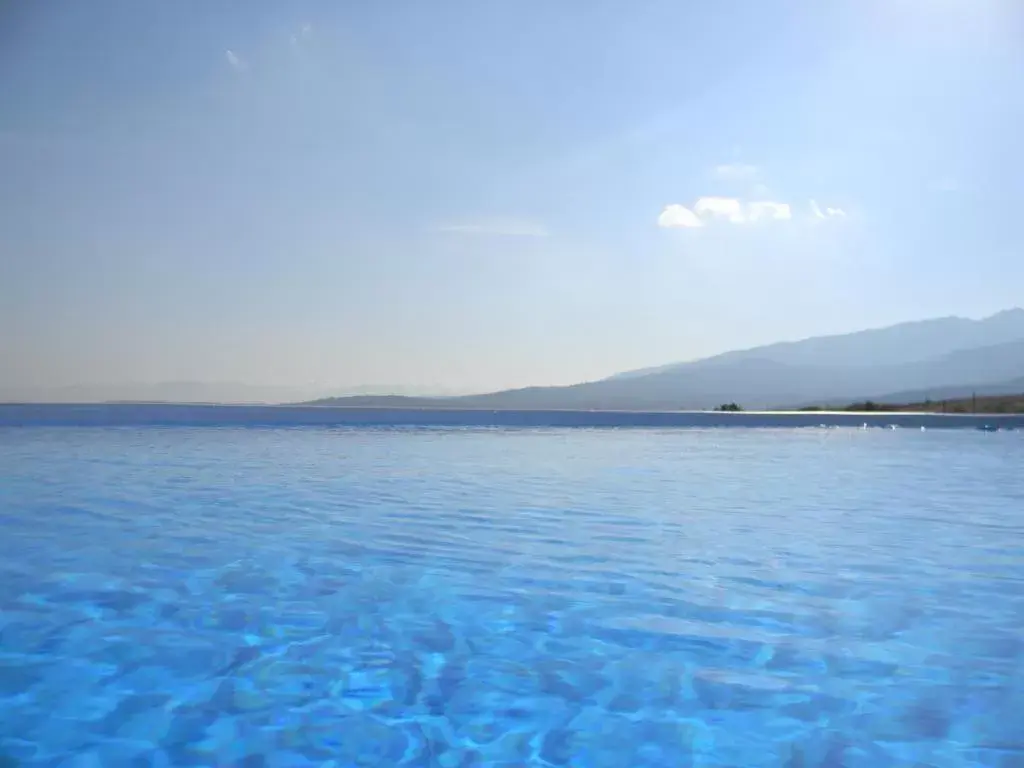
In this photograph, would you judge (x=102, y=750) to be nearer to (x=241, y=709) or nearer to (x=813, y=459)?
(x=241, y=709)

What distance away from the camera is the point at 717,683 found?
7.52ft

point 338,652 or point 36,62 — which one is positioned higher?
point 36,62

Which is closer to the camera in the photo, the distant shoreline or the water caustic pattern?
the water caustic pattern

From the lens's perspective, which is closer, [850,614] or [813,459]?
[850,614]

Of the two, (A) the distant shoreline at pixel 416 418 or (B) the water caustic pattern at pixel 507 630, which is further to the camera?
(A) the distant shoreline at pixel 416 418

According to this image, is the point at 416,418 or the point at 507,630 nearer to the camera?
the point at 507,630

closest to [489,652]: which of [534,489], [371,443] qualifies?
[534,489]

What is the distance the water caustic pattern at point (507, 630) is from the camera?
6.37 ft

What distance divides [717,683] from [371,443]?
1070 cm

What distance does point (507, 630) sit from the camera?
2.80m

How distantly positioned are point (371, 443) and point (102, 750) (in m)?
10.7

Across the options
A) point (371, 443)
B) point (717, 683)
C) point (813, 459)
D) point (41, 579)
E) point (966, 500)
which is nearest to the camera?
point (717, 683)

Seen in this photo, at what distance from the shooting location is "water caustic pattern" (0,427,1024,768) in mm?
1940

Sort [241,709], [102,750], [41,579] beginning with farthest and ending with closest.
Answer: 1. [41,579]
2. [241,709]
3. [102,750]
